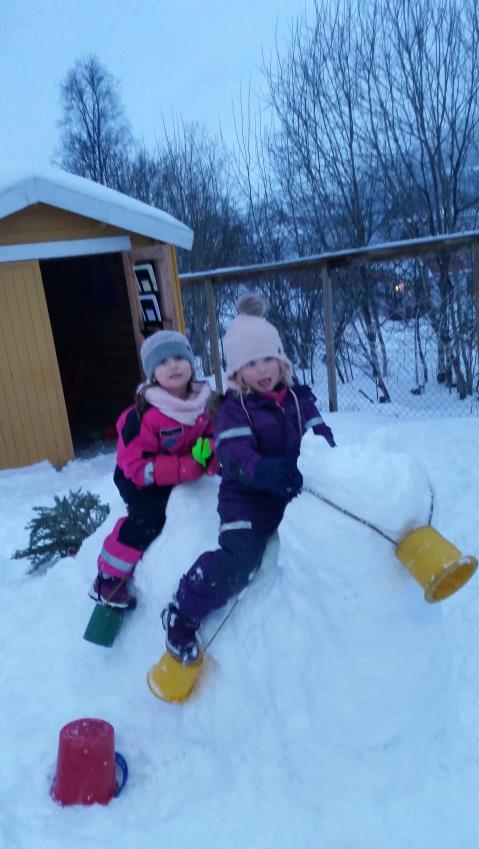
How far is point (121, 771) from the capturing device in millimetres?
2162

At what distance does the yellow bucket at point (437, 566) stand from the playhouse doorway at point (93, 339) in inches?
283

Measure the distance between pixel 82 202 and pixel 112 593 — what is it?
497 centimetres

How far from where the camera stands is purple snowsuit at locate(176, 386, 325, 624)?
89.0 inches

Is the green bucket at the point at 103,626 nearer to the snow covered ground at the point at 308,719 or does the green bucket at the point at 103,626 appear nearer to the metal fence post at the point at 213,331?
the snow covered ground at the point at 308,719

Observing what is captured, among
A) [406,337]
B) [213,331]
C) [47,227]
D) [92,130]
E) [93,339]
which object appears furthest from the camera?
[92,130]

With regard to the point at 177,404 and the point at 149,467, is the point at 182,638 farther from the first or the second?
the point at 177,404

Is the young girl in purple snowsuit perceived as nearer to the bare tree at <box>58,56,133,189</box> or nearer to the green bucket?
the green bucket

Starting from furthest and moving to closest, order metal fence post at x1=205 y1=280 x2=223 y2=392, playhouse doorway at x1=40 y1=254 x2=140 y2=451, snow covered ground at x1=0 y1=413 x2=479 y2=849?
playhouse doorway at x1=40 y1=254 x2=140 y2=451
metal fence post at x1=205 y1=280 x2=223 y2=392
snow covered ground at x1=0 y1=413 x2=479 y2=849

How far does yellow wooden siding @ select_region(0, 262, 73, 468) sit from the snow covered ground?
470 centimetres

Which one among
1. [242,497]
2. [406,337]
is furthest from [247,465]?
[406,337]

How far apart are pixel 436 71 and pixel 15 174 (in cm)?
650

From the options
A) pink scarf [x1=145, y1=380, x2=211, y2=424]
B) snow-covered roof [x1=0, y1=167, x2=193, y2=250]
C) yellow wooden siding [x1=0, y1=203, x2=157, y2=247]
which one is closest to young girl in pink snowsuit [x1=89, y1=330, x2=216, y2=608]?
pink scarf [x1=145, y1=380, x2=211, y2=424]

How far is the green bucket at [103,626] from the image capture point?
8.80ft

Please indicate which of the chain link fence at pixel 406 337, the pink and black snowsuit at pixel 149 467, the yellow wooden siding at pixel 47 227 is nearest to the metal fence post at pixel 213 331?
the chain link fence at pixel 406 337
